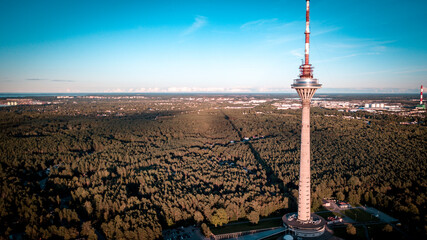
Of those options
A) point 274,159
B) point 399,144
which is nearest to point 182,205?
point 274,159

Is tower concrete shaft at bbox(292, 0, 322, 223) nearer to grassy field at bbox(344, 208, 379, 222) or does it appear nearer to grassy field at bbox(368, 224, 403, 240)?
grassy field at bbox(368, 224, 403, 240)

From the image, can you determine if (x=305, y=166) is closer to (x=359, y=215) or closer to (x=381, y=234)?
(x=381, y=234)

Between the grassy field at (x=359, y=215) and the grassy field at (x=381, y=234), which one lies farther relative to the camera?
the grassy field at (x=359, y=215)

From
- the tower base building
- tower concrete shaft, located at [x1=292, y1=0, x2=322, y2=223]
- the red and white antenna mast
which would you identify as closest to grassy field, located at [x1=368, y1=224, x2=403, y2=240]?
the tower base building

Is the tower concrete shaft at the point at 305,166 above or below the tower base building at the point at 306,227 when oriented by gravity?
above

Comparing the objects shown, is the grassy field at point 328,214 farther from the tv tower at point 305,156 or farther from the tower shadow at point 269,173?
the tower shadow at point 269,173

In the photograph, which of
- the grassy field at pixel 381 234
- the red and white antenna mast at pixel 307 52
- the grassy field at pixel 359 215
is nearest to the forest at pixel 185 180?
the grassy field at pixel 359 215
